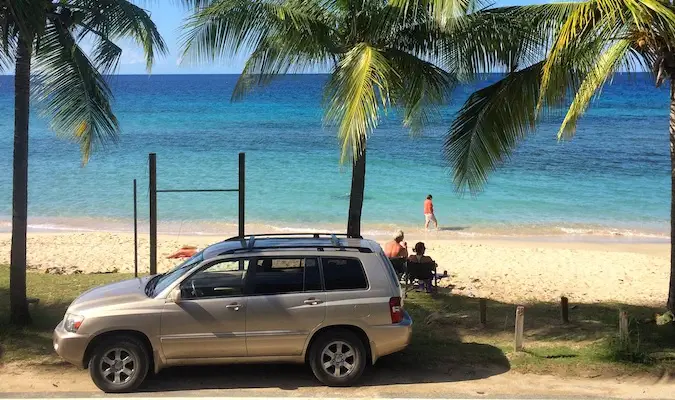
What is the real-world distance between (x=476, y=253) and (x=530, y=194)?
42.0 feet

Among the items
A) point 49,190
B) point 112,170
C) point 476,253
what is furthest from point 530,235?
point 112,170

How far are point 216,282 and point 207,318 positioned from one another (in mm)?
389

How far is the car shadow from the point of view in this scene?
7481 mm

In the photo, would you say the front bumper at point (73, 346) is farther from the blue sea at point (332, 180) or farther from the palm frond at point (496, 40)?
the palm frond at point (496, 40)

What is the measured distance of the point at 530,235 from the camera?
2230 cm

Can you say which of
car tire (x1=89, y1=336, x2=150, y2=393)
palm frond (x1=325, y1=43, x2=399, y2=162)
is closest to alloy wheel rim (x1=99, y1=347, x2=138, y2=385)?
car tire (x1=89, y1=336, x2=150, y2=393)

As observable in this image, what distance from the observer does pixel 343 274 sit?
7.48 meters

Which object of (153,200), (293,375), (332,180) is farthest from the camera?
(332,180)

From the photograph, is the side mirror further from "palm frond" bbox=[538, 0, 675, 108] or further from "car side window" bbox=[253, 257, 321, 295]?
"palm frond" bbox=[538, 0, 675, 108]

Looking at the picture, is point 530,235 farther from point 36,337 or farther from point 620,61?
point 36,337

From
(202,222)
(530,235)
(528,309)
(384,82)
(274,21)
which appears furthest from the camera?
(202,222)

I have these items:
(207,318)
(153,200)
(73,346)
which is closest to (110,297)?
(73,346)

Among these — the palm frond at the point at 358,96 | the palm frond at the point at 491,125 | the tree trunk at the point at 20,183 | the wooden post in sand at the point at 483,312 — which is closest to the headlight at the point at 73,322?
the tree trunk at the point at 20,183

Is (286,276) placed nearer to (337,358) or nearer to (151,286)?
(337,358)
